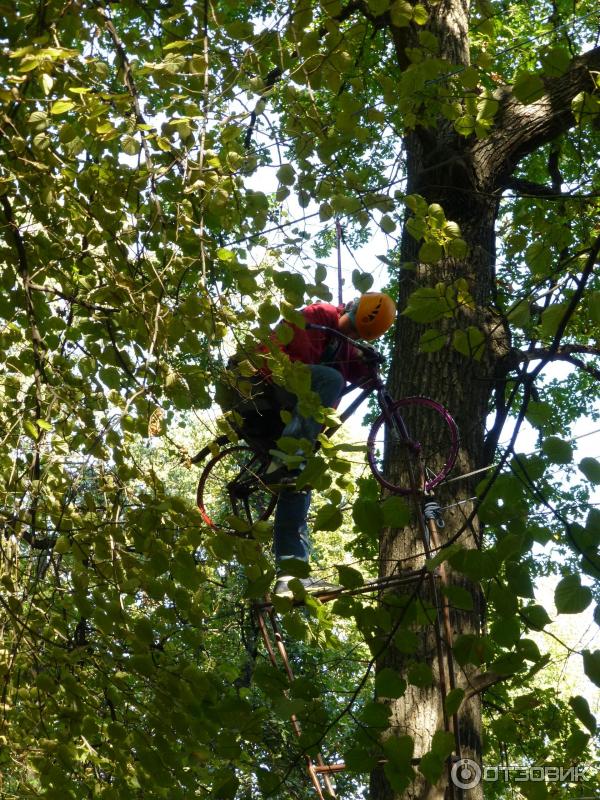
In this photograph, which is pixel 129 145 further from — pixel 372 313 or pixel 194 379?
pixel 372 313

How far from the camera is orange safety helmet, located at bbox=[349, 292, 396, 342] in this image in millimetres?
4180

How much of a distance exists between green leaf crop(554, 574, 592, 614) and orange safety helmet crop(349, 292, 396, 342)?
99.9 inches

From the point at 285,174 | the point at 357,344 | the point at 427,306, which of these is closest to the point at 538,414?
the point at 427,306

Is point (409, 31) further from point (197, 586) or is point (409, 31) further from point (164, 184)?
point (197, 586)

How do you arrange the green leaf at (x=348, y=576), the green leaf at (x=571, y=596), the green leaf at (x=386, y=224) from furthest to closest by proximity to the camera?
the green leaf at (x=386, y=224)
the green leaf at (x=348, y=576)
the green leaf at (x=571, y=596)

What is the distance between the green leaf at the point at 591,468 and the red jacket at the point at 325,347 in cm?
228

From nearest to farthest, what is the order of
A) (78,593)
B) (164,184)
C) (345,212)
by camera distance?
(78,593) → (345,212) → (164,184)

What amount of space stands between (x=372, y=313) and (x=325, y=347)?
28 centimetres

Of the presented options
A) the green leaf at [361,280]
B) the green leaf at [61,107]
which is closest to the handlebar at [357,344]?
the green leaf at [361,280]

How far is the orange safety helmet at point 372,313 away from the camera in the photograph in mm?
4180

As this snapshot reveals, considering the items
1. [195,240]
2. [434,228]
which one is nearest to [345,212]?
[434,228]

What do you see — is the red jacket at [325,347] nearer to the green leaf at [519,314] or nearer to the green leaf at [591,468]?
the green leaf at [519,314]

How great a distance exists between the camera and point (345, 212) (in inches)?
98.3

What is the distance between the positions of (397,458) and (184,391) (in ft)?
4.83
